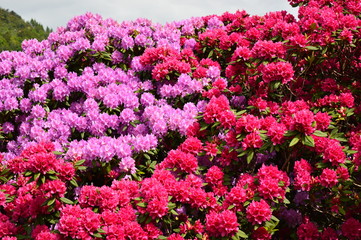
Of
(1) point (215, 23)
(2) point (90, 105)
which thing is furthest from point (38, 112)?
(1) point (215, 23)

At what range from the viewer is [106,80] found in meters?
5.89

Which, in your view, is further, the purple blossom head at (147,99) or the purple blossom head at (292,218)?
the purple blossom head at (147,99)

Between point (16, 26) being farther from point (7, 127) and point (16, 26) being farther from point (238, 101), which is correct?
point (238, 101)

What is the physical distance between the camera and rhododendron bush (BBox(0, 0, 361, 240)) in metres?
3.61

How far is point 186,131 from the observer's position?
482 cm

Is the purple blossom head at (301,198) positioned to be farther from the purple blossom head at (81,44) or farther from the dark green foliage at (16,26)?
the dark green foliage at (16,26)

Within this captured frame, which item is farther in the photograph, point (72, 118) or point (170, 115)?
point (72, 118)

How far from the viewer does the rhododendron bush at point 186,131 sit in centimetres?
361

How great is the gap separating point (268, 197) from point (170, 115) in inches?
72.0

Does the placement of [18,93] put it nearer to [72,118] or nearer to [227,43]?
[72,118]

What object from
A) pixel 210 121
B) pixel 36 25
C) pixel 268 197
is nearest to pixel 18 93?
pixel 210 121

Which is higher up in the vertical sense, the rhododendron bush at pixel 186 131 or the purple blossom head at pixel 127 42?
the purple blossom head at pixel 127 42

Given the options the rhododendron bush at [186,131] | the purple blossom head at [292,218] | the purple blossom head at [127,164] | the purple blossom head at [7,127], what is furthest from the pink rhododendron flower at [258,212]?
the purple blossom head at [7,127]

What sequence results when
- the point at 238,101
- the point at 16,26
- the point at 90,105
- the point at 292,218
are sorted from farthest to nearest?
the point at 16,26 → the point at 90,105 → the point at 238,101 → the point at 292,218
